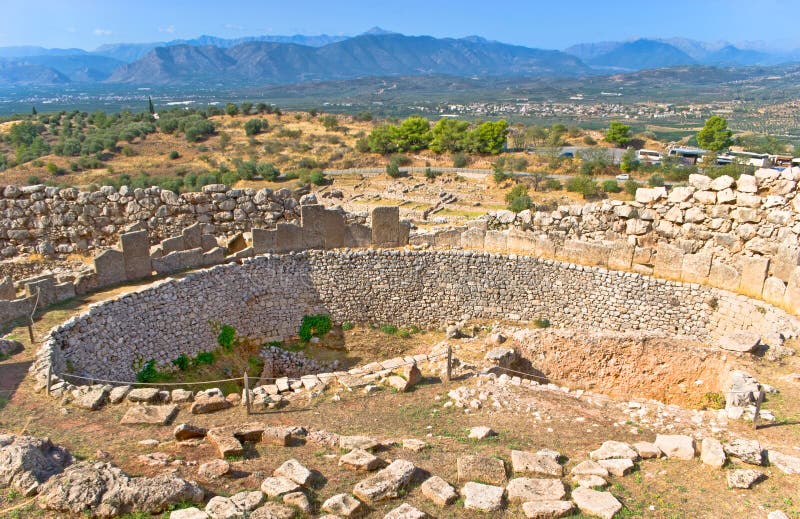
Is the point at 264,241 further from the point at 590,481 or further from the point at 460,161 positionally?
the point at 460,161

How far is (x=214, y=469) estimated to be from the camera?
702 cm

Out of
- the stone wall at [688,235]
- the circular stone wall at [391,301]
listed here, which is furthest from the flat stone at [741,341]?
the stone wall at [688,235]

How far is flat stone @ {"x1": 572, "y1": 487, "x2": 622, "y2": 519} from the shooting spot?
6531 millimetres

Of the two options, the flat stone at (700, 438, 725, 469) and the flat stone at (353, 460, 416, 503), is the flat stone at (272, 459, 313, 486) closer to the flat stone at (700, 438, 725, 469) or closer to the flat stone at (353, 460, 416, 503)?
the flat stone at (353, 460, 416, 503)

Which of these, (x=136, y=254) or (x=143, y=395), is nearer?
(x=143, y=395)

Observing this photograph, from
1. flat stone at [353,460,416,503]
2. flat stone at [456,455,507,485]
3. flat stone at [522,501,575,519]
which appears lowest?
flat stone at [456,455,507,485]

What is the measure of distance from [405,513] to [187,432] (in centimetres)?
350

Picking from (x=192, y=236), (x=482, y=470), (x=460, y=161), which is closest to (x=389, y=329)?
(x=192, y=236)

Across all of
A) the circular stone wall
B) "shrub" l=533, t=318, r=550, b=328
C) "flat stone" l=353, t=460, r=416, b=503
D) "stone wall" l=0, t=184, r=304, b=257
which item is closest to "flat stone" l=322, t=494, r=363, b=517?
"flat stone" l=353, t=460, r=416, b=503

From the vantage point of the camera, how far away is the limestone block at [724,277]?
46.8ft

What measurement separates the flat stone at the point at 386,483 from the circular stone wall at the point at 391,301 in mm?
7365

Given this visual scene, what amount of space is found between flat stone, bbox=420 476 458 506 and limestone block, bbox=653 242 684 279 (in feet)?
34.7

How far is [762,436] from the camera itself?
28.8ft

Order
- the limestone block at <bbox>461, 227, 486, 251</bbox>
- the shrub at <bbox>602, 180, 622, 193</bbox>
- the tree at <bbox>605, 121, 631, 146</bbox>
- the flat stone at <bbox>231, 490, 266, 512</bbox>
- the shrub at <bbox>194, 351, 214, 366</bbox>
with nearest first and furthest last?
1. the flat stone at <bbox>231, 490, 266, 512</bbox>
2. the shrub at <bbox>194, 351, 214, 366</bbox>
3. the limestone block at <bbox>461, 227, 486, 251</bbox>
4. the shrub at <bbox>602, 180, 622, 193</bbox>
5. the tree at <bbox>605, 121, 631, 146</bbox>
